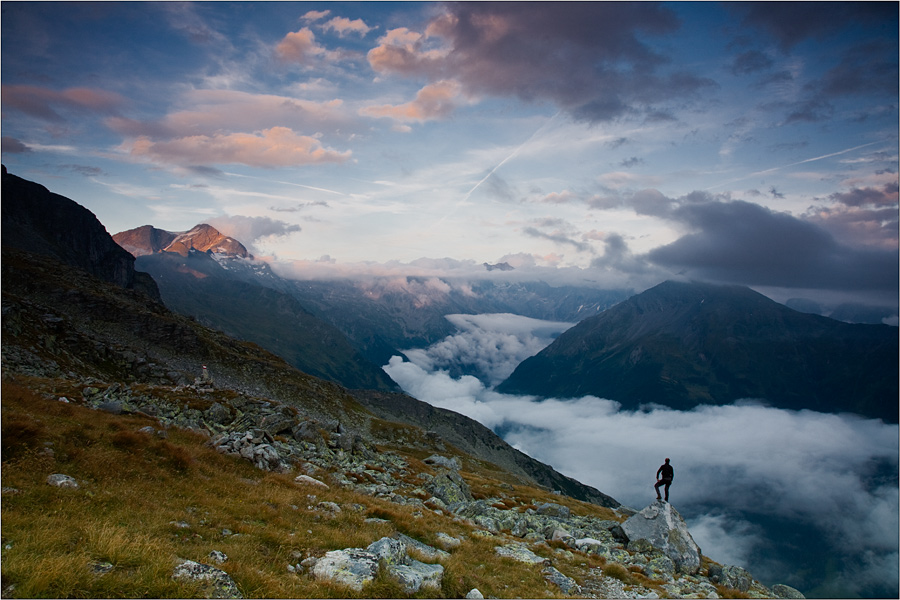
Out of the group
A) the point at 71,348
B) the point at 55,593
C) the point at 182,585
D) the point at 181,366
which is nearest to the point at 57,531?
the point at 55,593

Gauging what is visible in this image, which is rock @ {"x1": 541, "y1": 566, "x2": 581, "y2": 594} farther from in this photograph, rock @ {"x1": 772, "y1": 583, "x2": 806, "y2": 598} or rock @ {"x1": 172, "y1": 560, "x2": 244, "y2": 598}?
rock @ {"x1": 772, "y1": 583, "x2": 806, "y2": 598}

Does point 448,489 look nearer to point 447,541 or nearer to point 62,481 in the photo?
point 447,541

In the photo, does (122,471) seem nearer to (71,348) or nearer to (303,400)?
(71,348)

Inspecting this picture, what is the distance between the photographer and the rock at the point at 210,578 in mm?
9102

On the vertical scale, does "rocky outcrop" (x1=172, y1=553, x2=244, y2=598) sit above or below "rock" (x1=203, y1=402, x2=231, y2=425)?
above

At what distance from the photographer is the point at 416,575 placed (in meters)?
12.4

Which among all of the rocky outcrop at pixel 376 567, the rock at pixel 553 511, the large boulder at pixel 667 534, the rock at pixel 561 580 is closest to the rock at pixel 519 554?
the rock at pixel 561 580

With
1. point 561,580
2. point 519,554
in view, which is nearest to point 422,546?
point 519,554

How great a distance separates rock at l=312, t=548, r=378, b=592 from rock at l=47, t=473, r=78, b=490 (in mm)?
9839

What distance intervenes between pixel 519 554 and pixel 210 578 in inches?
586

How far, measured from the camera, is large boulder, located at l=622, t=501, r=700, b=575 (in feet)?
86.7

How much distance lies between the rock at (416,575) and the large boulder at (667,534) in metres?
21.2

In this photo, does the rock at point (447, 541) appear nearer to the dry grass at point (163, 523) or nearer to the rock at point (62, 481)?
the dry grass at point (163, 523)

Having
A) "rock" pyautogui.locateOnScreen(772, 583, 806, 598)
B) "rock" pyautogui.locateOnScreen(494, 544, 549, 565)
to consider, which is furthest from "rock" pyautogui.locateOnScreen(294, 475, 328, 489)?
"rock" pyautogui.locateOnScreen(772, 583, 806, 598)
